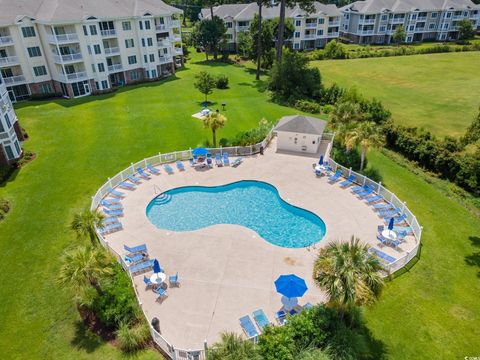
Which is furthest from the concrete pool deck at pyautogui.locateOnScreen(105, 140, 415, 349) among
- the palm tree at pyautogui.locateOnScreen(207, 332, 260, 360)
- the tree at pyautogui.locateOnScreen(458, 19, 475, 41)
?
the tree at pyautogui.locateOnScreen(458, 19, 475, 41)

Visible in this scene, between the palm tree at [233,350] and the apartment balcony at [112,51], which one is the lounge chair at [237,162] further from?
the apartment balcony at [112,51]

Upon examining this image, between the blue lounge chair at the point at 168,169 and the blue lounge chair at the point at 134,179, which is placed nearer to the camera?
the blue lounge chair at the point at 134,179

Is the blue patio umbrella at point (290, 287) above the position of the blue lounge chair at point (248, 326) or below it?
above

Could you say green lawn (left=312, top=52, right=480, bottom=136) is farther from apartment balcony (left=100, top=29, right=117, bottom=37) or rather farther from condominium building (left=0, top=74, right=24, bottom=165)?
condominium building (left=0, top=74, right=24, bottom=165)

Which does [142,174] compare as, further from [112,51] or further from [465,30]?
[465,30]

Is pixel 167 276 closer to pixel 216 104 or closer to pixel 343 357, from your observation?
pixel 343 357

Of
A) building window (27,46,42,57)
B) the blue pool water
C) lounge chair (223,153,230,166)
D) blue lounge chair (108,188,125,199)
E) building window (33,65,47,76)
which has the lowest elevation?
the blue pool water

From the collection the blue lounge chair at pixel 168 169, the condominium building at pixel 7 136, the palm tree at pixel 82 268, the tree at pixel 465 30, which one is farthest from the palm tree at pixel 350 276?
the tree at pixel 465 30
